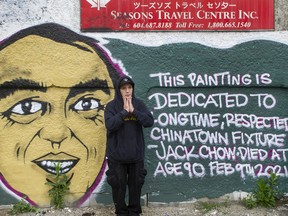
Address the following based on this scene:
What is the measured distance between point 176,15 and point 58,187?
7.82ft

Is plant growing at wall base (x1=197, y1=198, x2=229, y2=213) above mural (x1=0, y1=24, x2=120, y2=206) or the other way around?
the other way around

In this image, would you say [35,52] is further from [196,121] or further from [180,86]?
[196,121]

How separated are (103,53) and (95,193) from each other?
5.33 ft

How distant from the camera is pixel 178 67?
4.80 meters

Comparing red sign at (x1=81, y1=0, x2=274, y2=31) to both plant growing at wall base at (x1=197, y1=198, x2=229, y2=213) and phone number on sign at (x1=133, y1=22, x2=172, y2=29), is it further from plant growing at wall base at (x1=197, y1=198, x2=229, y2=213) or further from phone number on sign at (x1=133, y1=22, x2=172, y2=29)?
plant growing at wall base at (x1=197, y1=198, x2=229, y2=213)

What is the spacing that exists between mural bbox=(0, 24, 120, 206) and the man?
21.5 inches

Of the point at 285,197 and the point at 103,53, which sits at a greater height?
the point at 103,53

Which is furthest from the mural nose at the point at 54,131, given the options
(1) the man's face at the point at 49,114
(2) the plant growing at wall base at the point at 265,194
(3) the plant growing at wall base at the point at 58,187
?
(2) the plant growing at wall base at the point at 265,194

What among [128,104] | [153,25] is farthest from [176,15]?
[128,104]

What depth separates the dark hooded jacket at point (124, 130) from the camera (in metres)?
4.17

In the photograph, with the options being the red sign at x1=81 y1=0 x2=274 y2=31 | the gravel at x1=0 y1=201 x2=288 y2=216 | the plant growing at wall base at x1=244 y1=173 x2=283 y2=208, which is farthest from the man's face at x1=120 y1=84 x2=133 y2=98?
the plant growing at wall base at x1=244 y1=173 x2=283 y2=208

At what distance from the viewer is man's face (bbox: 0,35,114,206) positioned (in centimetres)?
473

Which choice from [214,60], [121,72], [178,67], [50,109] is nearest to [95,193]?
[50,109]

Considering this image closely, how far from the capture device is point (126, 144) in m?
4.22
